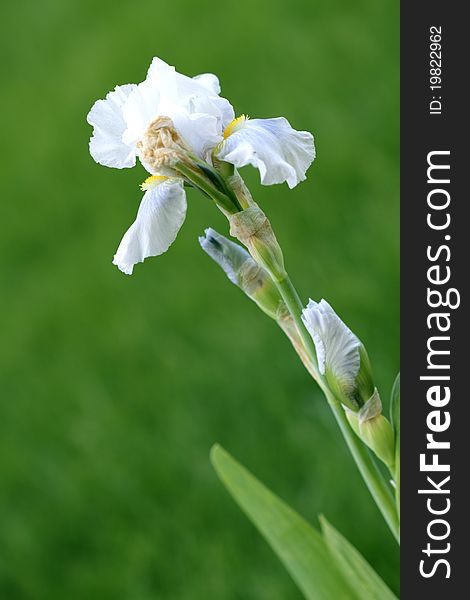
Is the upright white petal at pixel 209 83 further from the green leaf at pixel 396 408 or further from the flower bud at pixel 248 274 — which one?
the green leaf at pixel 396 408


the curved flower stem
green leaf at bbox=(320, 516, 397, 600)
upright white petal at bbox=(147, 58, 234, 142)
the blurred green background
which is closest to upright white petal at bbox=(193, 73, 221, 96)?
upright white petal at bbox=(147, 58, 234, 142)

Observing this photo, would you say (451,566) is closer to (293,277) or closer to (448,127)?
(448,127)

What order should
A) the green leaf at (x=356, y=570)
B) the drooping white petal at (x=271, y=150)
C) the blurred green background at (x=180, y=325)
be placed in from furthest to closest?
the blurred green background at (x=180, y=325)
the green leaf at (x=356, y=570)
the drooping white petal at (x=271, y=150)

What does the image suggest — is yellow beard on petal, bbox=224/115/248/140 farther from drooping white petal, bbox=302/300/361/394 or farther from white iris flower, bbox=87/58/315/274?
drooping white petal, bbox=302/300/361/394

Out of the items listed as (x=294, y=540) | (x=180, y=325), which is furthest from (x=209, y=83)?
(x=180, y=325)

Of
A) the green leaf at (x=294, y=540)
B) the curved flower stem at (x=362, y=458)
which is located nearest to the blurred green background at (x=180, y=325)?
the green leaf at (x=294, y=540)
